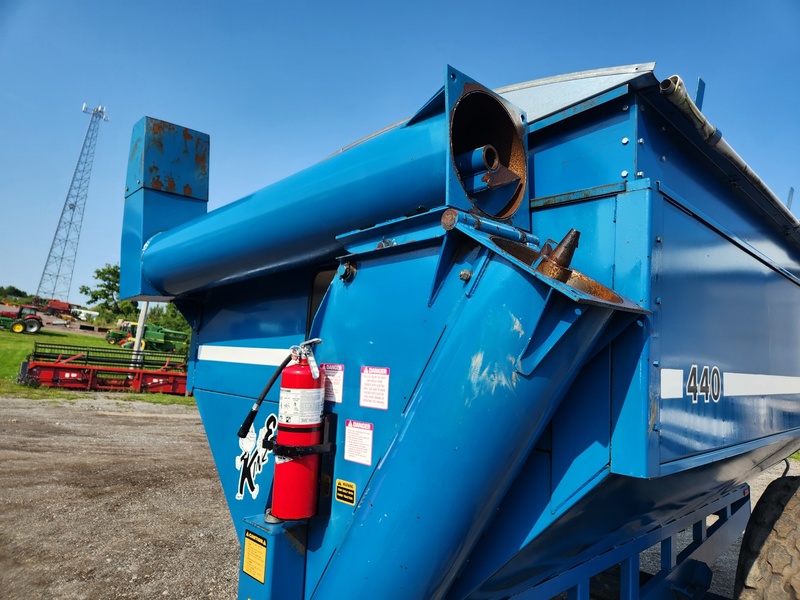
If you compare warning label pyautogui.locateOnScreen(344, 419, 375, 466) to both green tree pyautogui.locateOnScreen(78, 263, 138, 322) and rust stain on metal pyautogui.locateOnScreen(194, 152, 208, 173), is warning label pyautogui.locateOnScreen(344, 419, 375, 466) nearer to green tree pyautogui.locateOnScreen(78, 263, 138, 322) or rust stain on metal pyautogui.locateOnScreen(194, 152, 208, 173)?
rust stain on metal pyautogui.locateOnScreen(194, 152, 208, 173)

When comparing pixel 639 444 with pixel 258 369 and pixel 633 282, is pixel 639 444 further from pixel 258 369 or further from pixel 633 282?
pixel 258 369

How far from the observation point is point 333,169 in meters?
1.90

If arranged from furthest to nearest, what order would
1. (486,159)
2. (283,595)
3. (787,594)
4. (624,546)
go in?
(624,546) < (787,594) < (283,595) < (486,159)

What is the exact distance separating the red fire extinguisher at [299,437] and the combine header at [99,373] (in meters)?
14.0

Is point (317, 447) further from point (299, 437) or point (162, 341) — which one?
point (162, 341)

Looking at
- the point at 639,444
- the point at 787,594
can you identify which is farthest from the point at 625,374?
the point at 787,594

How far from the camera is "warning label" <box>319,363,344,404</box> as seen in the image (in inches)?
75.1

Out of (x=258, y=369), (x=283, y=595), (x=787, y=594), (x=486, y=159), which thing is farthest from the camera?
(x=258, y=369)

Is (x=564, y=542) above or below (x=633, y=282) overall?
below

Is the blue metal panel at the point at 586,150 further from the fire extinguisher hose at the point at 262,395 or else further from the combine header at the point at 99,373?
the combine header at the point at 99,373

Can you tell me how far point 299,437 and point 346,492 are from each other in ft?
0.82

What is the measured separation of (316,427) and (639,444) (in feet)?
3.36

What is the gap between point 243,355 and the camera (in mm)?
2785

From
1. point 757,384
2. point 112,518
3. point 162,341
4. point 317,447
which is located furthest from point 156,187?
point 162,341
